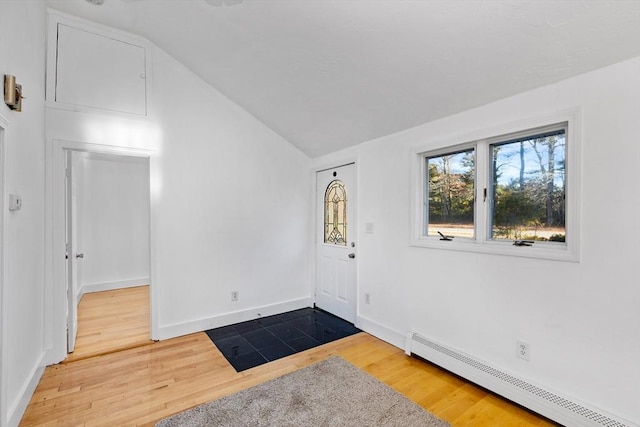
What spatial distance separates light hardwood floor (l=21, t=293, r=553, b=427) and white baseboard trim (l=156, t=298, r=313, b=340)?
0.52 ft

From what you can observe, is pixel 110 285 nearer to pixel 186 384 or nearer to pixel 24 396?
pixel 24 396

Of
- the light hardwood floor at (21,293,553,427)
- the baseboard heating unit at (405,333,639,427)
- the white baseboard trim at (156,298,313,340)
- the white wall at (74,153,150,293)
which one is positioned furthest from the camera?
the white wall at (74,153,150,293)

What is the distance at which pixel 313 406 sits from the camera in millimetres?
2096

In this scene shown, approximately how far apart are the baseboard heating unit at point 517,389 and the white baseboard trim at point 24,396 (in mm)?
3016

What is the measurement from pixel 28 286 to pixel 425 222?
3.47 metres

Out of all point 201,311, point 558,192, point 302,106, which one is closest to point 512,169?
point 558,192

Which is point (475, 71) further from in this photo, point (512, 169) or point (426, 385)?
point (426, 385)

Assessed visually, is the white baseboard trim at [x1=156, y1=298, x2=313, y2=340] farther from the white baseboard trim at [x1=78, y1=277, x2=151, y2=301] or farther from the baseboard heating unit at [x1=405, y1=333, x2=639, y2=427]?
the white baseboard trim at [x1=78, y1=277, x2=151, y2=301]

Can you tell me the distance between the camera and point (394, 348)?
3.02 metres

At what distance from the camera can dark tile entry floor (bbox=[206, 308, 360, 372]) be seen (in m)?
2.88

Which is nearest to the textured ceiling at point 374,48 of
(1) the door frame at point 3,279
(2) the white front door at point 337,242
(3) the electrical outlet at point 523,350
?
(2) the white front door at point 337,242

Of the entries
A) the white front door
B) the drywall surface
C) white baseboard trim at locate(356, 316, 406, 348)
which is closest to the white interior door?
the drywall surface

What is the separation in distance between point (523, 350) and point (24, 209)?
3.84 meters

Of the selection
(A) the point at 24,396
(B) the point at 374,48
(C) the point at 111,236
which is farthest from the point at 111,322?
(B) the point at 374,48
